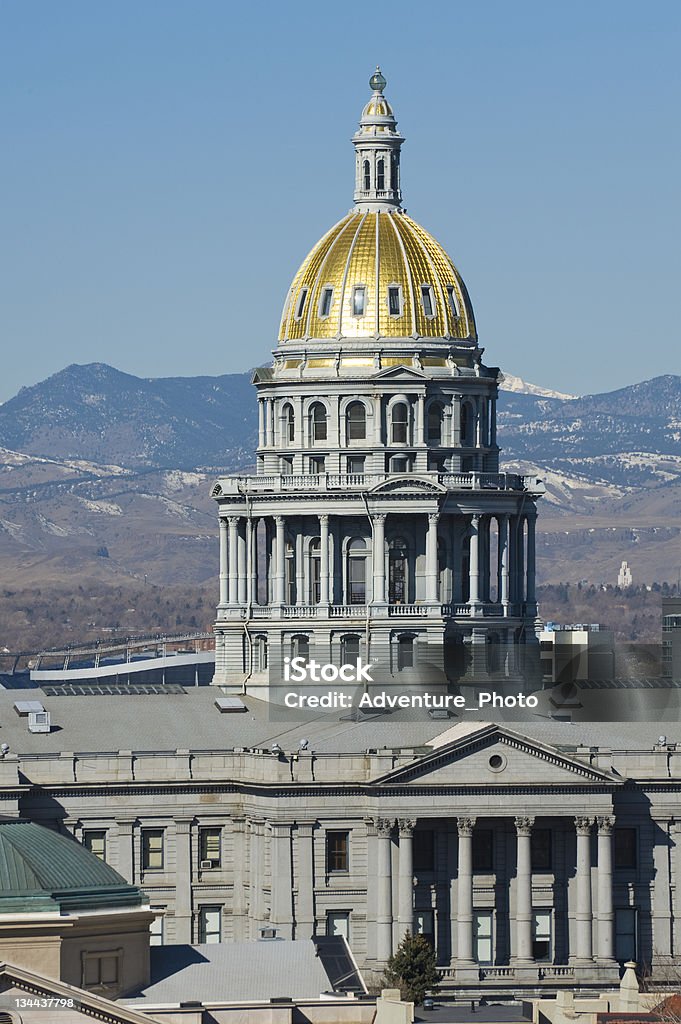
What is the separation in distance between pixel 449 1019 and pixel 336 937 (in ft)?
106

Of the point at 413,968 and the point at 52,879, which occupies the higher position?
the point at 52,879

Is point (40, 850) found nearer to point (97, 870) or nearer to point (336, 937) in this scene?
point (97, 870)

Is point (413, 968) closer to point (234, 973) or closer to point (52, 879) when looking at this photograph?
point (234, 973)

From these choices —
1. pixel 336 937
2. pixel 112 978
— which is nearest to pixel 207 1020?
pixel 112 978

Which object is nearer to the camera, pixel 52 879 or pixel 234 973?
pixel 52 879

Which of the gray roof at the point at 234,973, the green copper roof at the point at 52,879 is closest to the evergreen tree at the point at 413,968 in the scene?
the gray roof at the point at 234,973

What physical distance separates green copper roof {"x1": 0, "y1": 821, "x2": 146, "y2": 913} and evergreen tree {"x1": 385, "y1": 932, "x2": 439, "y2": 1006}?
2406 centimetres

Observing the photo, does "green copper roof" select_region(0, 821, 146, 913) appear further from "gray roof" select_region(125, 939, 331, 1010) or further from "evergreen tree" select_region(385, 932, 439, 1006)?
"evergreen tree" select_region(385, 932, 439, 1006)

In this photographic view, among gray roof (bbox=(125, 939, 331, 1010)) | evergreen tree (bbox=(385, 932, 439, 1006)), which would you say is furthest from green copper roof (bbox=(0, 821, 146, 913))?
evergreen tree (bbox=(385, 932, 439, 1006))

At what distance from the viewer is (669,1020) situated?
16175 cm

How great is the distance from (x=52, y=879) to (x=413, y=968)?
115 ft

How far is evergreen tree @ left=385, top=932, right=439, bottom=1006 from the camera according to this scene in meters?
188

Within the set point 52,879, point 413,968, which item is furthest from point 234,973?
point 413,968

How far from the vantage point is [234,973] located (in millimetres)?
166250
